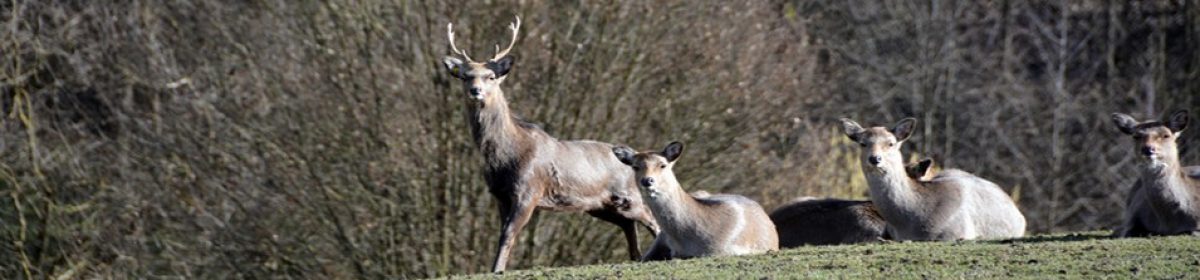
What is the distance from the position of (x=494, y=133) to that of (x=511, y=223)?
72cm

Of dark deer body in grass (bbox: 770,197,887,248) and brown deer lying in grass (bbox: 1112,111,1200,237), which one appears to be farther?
dark deer body in grass (bbox: 770,197,887,248)

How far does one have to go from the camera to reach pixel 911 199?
49.0ft

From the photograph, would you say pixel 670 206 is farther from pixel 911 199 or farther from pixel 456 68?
pixel 456 68

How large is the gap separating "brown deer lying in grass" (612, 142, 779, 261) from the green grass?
32 cm

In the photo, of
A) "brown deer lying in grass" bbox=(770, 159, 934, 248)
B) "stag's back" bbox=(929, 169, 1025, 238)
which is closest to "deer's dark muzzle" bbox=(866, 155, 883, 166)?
"stag's back" bbox=(929, 169, 1025, 238)

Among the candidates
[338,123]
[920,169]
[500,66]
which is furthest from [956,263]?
[338,123]

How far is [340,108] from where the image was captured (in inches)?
848

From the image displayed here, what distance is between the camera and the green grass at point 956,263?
11945mm

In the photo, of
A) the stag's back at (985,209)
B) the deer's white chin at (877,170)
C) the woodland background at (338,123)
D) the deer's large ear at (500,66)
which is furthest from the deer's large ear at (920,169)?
the woodland background at (338,123)

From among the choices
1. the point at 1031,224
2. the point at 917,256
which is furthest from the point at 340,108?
the point at 1031,224

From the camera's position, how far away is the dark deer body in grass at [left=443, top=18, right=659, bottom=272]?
617 inches

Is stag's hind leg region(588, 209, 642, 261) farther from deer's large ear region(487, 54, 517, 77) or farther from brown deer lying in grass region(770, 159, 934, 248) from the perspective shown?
deer's large ear region(487, 54, 517, 77)

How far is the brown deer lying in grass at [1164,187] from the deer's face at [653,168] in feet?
8.66

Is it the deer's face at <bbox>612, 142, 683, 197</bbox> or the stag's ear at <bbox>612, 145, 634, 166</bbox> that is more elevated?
the stag's ear at <bbox>612, 145, 634, 166</bbox>
